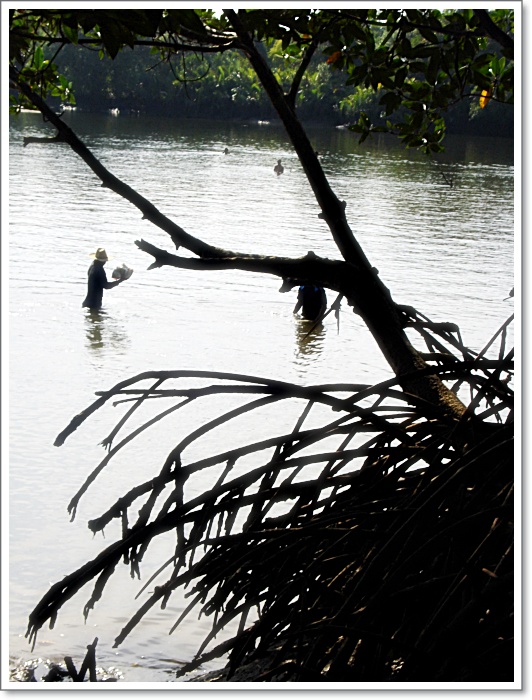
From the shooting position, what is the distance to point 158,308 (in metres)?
20.0

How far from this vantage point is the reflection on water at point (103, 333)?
16.8 meters

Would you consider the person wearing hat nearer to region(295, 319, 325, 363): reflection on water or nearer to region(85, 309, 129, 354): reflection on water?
region(85, 309, 129, 354): reflection on water

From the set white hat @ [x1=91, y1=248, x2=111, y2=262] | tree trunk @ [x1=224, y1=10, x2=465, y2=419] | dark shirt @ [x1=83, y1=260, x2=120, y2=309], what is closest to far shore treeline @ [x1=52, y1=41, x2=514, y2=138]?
dark shirt @ [x1=83, y1=260, x2=120, y2=309]

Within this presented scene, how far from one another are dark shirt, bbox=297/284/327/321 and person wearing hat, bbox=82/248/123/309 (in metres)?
3.20

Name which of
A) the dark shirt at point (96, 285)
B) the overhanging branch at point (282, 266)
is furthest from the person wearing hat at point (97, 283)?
the overhanging branch at point (282, 266)

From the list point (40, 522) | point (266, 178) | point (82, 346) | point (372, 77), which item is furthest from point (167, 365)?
point (266, 178)

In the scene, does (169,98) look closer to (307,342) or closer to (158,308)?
(158,308)

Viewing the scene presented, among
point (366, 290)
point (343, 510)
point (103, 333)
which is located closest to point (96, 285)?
point (103, 333)

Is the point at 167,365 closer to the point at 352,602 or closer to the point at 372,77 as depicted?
the point at 372,77

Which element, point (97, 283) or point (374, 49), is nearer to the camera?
point (374, 49)

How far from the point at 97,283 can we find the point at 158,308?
1627 millimetres

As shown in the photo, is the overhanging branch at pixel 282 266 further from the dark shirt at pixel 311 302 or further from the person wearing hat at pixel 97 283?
the dark shirt at pixel 311 302

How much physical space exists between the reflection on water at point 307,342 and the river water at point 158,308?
0.06 m

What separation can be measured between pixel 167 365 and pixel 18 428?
402 cm
